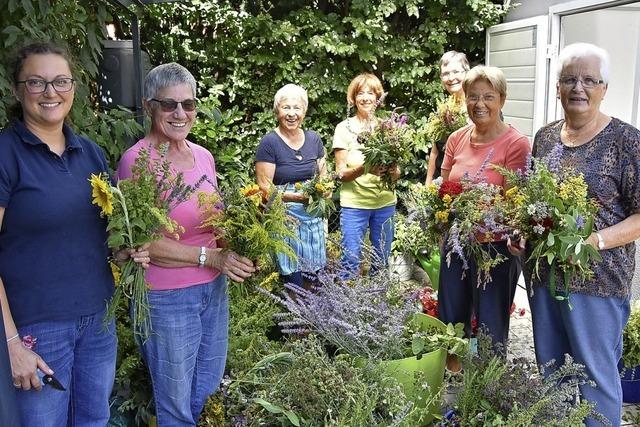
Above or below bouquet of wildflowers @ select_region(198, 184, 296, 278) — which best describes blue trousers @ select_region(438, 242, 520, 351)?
below

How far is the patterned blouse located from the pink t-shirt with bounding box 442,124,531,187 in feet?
1.62

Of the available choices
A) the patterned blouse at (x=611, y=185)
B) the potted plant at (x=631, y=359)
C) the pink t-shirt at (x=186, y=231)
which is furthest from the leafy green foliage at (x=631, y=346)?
the pink t-shirt at (x=186, y=231)

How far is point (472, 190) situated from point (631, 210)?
0.62 m

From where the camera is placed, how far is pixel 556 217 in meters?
2.15

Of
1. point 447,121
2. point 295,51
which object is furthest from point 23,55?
point 295,51

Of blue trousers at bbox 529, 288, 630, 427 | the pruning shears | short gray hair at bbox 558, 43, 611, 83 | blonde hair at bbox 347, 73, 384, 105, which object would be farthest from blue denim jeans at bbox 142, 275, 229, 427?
blonde hair at bbox 347, 73, 384, 105

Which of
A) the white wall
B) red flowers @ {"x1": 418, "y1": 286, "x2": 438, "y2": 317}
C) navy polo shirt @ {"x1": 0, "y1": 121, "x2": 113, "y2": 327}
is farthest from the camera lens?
the white wall

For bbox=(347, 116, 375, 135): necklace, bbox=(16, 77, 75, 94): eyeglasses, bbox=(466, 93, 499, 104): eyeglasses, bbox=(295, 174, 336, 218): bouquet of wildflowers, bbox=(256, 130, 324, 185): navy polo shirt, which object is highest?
bbox=(466, 93, 499, 104): eyeglasses

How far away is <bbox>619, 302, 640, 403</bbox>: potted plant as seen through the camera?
9.34 ft

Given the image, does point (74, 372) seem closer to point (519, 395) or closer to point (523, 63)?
point (519, 395)

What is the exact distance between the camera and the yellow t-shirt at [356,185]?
13.5 feet

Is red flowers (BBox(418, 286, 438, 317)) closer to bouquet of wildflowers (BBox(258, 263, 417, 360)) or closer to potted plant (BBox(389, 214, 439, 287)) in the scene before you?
bouquet of wildflowers (BBox(258, 263, 417, 360))

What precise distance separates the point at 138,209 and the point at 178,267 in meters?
0.33

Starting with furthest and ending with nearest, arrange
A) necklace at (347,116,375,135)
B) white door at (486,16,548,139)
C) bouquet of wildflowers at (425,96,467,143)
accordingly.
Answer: white door at (486,16,548,139) < necklace at (347,116,375,135) < bouquet of wildflowers at (425,96,467,143)
